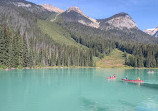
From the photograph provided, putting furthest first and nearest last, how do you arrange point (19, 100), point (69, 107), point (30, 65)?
point (30, 65) → point (19, 100) → point (69, 107)

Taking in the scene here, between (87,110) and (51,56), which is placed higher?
(51,56)

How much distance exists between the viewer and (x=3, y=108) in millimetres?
34469

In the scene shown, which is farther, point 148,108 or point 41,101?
point 41,101

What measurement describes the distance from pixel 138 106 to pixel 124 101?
4612 millimetres

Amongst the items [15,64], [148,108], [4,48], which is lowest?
[148,108]

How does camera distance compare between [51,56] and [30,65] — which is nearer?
[30,65]

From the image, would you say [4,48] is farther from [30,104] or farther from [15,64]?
[30,104]

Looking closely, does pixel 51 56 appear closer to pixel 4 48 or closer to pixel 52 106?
pixel 4 48

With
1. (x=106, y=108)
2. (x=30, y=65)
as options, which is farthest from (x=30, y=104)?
(x=30, y=65)

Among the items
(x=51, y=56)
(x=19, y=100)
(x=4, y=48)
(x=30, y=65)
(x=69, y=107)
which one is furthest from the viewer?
(x=51, y=56)

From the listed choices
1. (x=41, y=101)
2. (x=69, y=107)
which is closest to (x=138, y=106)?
(x=69, y=107)

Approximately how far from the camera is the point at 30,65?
497 ft

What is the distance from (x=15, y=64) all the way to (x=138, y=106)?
11518 cm

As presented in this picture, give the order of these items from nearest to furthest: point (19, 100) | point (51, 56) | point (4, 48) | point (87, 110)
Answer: point (87, 110) → point (19, 100) → point (4, 48) → point (51, 56)
